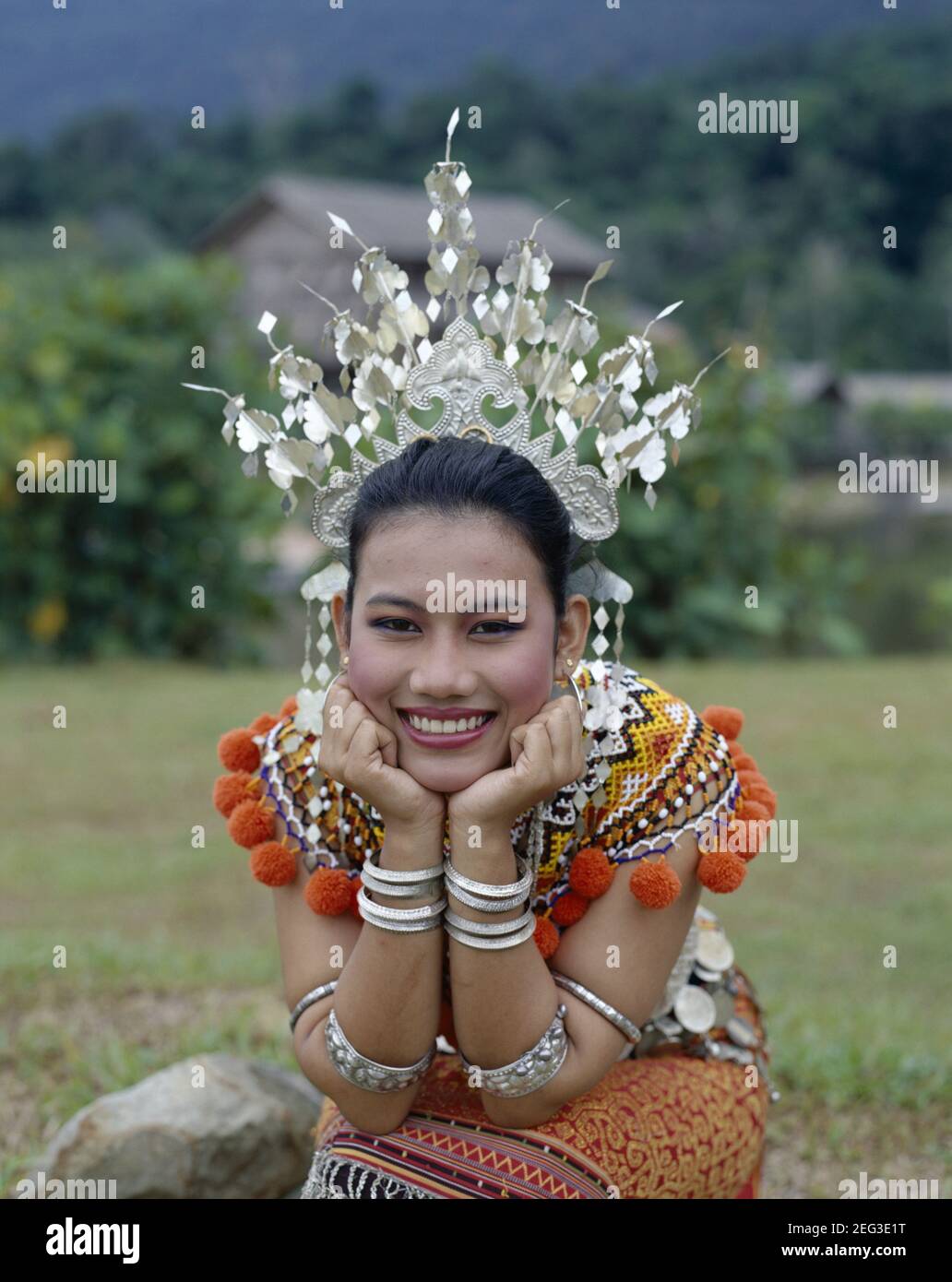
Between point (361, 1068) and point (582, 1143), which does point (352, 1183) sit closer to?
point (361, 1068)

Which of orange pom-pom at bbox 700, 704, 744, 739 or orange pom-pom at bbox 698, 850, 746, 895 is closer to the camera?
orange pom-pom at bbox 698, 850, 746, 895

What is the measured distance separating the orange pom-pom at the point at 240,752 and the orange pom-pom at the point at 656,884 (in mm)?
770

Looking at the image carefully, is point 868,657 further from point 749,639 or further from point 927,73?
point 927,73

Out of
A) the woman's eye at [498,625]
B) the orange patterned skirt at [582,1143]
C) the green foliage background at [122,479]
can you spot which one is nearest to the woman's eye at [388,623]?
the woman's eye at [498,625]

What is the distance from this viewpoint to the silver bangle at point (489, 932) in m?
2.18

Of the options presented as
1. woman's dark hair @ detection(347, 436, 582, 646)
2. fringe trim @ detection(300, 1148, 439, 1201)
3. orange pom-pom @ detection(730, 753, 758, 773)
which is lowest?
fringe trim @ detection(300, 1148, 439, 1201)

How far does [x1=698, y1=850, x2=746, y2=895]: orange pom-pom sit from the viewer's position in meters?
2.33

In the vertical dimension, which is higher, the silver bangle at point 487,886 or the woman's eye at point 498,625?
the woman's eye at point 498,625

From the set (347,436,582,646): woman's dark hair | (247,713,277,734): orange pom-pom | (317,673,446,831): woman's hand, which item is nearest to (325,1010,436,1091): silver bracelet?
(317,673,446,831): woman's hand

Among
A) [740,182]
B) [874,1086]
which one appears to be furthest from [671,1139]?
[740,182]

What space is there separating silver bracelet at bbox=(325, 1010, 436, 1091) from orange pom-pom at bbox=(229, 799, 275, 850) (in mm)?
371

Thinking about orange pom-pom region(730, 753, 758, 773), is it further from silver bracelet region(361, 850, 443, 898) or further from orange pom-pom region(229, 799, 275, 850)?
orange pom-pom region(229, 799, 275, 850)

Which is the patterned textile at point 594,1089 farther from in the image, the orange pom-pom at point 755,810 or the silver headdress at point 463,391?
the silver headdress at point 463,391

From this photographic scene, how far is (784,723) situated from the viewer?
757 centimetres
